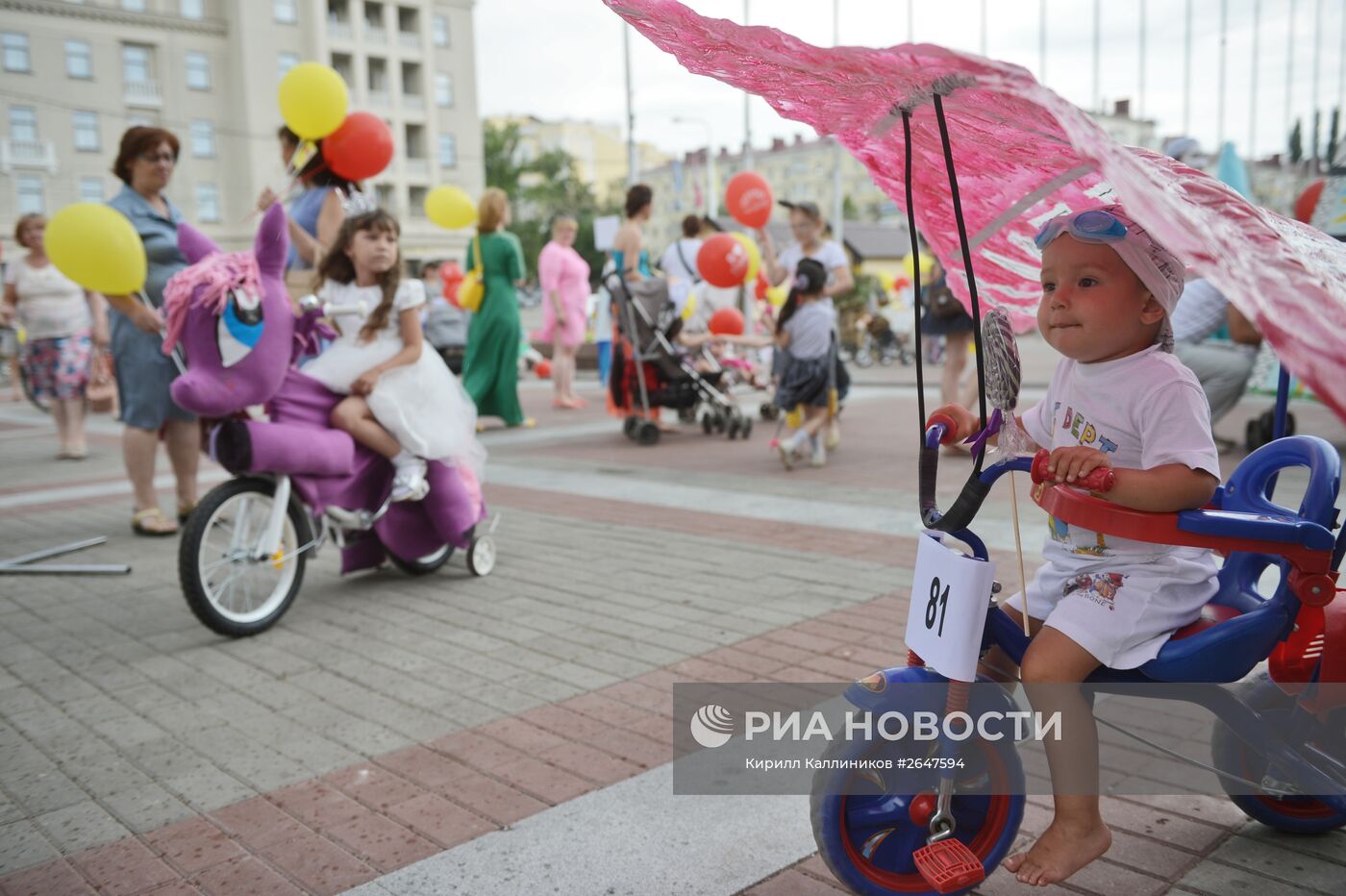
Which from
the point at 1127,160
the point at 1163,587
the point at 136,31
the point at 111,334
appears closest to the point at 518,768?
the point at 1163,587

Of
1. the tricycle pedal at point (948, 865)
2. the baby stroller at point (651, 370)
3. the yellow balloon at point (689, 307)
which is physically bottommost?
the tricycle pedal at point (948, 865)

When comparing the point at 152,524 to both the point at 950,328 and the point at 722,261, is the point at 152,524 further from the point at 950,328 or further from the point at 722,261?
the point at 950,328

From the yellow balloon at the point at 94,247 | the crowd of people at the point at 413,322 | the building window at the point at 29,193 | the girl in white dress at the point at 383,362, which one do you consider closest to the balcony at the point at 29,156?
the building window at the point at 29,193

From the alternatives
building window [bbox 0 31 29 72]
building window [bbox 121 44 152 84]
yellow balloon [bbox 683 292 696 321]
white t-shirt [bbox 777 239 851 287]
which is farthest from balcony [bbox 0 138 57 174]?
white t-shirt [bbox 777 239 851 287]

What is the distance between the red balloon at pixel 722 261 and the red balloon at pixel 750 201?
1.48ft

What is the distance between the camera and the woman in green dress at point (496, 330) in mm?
10711

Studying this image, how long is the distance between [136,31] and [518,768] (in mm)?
58478

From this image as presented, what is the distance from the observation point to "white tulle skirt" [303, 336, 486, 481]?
4.84 metres

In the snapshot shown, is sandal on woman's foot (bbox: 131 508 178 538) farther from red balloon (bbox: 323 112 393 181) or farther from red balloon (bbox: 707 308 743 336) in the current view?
red balloon (bbox: 707 308 743 336)

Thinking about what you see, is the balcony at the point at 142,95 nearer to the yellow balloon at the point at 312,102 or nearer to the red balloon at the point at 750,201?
the red balloon at the point at 750,201

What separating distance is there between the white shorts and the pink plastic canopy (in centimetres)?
66

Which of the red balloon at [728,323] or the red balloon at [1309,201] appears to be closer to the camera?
the red balloon at [1309,201]

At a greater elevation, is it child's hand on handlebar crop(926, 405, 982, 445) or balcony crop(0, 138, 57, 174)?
balcony crop(0, 138, 57, 174)

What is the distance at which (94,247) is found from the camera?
4688mm
